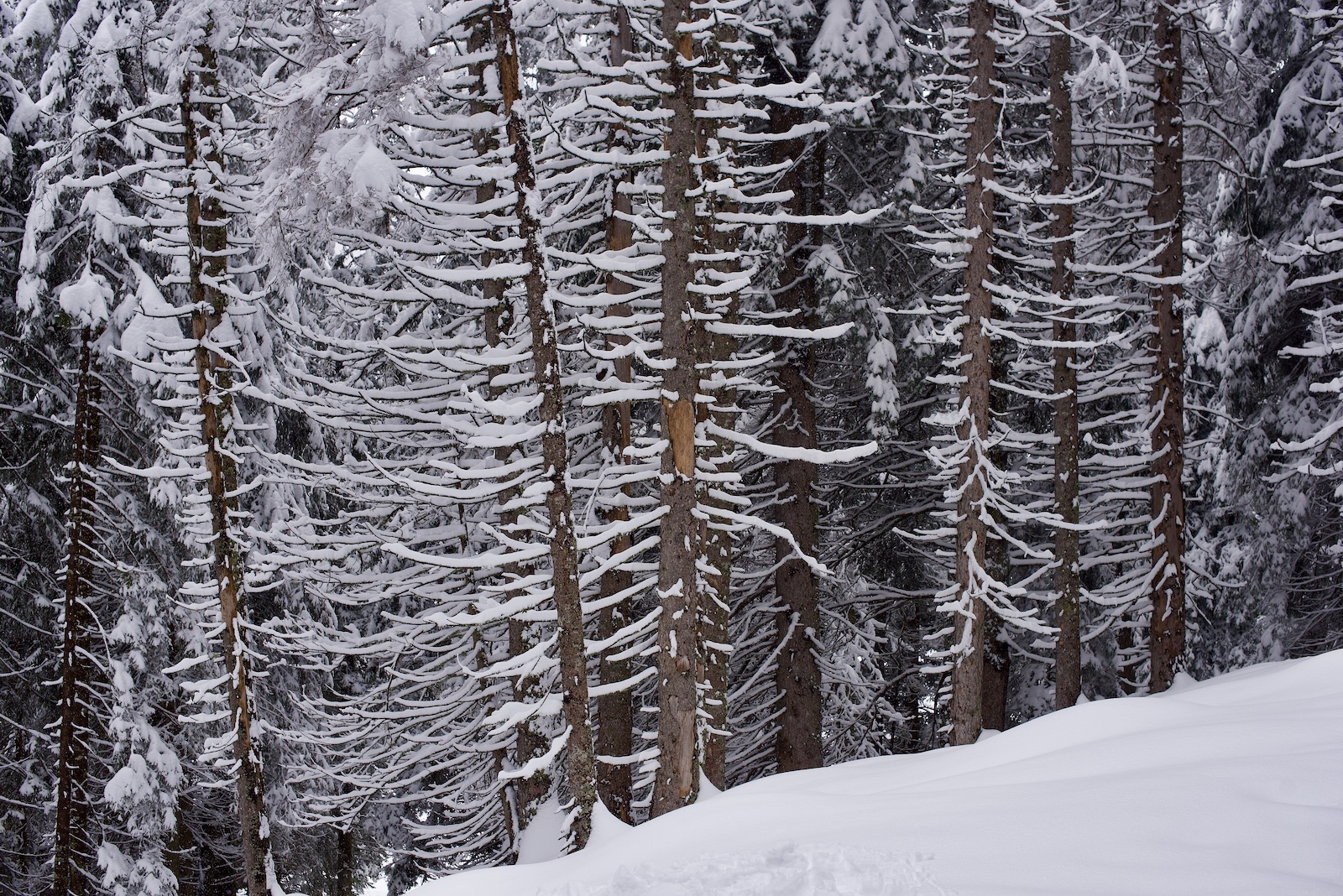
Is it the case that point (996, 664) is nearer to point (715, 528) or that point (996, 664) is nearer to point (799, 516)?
point (799, 516)

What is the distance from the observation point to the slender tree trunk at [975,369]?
10.0 meters

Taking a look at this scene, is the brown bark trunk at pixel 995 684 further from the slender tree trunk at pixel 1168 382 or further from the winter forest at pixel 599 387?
the slender tree trunk at pixel 1168 382

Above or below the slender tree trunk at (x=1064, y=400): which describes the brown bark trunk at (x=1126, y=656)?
below

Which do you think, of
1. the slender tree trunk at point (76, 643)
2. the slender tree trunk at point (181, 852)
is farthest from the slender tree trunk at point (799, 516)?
the slender tree trunk at point (76, 643)

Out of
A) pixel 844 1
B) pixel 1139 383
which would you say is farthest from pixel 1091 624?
pixel 844 1

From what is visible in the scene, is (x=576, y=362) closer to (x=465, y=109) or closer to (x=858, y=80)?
(x=465, y=109)

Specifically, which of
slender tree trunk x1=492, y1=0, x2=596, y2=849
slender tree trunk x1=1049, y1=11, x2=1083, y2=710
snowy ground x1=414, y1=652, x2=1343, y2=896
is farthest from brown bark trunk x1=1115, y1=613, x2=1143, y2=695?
slender tree trunk x1=492, y1=0, x2=596, y2=849

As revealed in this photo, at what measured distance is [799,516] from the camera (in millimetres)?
12516

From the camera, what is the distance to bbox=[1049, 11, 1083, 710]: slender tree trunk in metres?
11.7

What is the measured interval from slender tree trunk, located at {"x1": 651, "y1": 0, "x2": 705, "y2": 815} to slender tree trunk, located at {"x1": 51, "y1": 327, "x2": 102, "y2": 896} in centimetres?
830

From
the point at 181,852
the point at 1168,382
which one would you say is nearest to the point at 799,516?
the point at 1168,382

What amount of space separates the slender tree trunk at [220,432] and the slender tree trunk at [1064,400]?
33.6ft

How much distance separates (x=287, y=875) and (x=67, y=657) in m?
10.3

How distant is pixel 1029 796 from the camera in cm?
474
